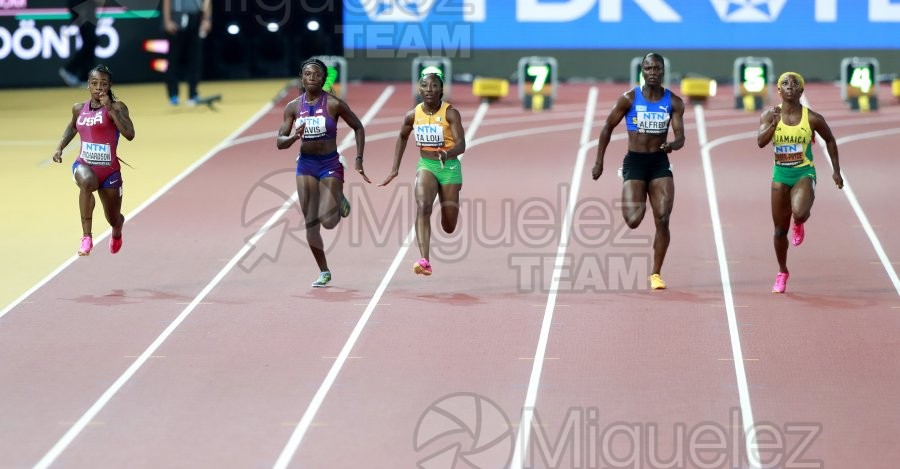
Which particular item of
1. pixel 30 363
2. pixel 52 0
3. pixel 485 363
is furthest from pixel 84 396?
pixel 52 0

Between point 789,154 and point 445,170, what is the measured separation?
275cm

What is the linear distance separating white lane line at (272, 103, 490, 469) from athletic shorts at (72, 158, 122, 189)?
2349 millimetres

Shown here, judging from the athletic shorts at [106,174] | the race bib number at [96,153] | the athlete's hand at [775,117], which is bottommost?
the athletic shorts at [106,174]

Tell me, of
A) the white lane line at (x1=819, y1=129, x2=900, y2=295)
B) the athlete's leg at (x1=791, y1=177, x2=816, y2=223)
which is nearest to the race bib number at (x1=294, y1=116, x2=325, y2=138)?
the athlete's leg at (x1=791, y1=177, x2=816, y2=223)

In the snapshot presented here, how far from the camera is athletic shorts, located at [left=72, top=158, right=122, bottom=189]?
12031mm

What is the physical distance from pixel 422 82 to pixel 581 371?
10.2ft

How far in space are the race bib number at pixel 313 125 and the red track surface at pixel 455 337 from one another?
136 centimetres

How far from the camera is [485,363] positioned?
10.0 m

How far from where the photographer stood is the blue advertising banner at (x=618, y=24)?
25.0 metres

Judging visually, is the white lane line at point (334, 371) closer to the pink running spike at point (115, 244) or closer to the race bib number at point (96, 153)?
the pink running spike at point (115, 244)

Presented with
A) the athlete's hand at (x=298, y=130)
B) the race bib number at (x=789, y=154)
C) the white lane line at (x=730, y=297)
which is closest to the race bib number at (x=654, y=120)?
the race bib number at (x=789, y=154)

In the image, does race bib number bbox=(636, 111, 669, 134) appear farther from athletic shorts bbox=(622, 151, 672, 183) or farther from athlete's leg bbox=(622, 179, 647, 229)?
athlete's leg bbox=(622, 179, 647, 229)

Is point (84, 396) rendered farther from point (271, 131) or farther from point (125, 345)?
point (271, 131)

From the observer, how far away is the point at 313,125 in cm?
1170
